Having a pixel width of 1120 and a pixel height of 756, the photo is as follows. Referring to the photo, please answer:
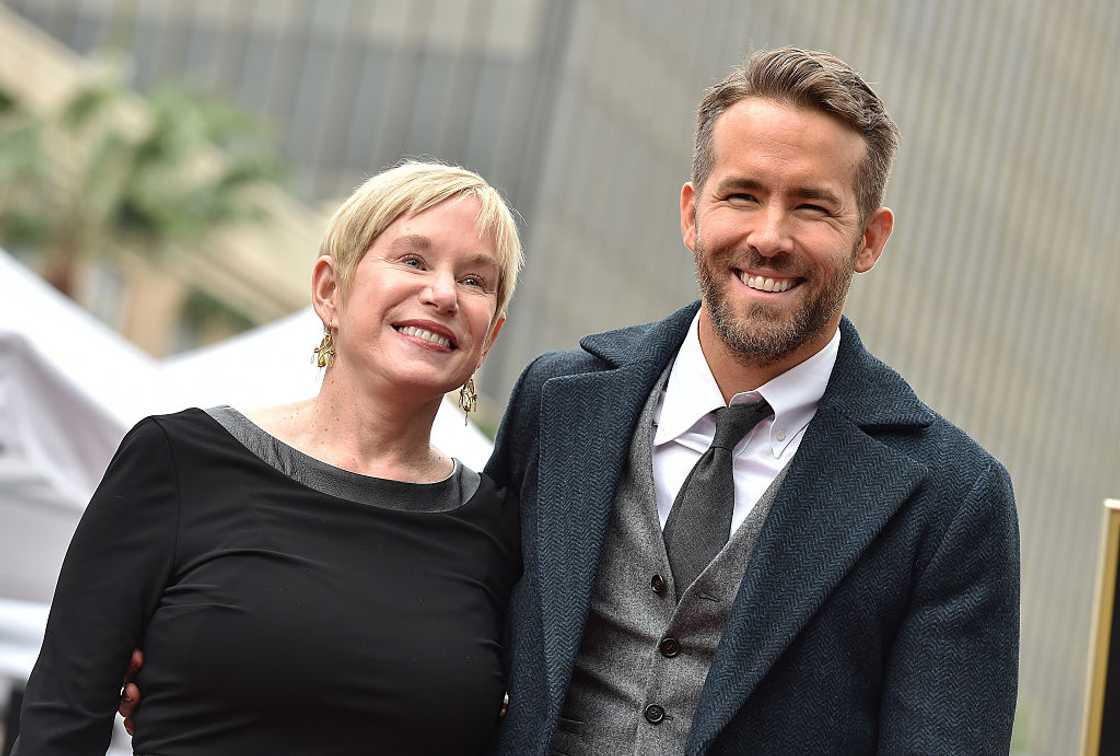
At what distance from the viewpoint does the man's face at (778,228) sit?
3.72 m

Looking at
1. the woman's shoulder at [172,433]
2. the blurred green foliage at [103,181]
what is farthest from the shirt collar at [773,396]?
the blurred green foliage at [103,181]

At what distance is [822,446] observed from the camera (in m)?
3.81

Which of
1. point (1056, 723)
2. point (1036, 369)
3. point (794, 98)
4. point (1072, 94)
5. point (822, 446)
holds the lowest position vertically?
point (1056, 723)

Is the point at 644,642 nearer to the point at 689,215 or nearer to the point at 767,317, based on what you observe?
the point at 767,317

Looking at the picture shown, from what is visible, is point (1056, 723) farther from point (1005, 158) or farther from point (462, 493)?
point (462, 493)

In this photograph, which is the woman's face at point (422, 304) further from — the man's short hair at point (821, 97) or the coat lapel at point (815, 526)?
the coat lapel at point (815, 526)

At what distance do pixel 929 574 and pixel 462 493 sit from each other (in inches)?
41.2

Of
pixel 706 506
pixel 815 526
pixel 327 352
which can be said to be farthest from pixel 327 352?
pixel 815 526

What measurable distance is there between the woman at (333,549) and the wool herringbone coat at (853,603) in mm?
218

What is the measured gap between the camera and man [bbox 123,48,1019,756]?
3.62m

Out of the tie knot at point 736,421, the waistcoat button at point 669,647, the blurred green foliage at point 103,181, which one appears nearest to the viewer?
the waistcoat button at point 669,647

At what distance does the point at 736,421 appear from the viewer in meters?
3.85

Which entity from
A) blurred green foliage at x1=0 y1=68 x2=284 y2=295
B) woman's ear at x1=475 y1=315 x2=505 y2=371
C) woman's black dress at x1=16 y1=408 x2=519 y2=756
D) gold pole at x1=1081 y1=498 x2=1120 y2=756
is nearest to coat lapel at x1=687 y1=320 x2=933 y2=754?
woman's black dress at x1=16 y1=408 x2=519 y2=756

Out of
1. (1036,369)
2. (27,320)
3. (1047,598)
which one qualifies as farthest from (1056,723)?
(27,320)
